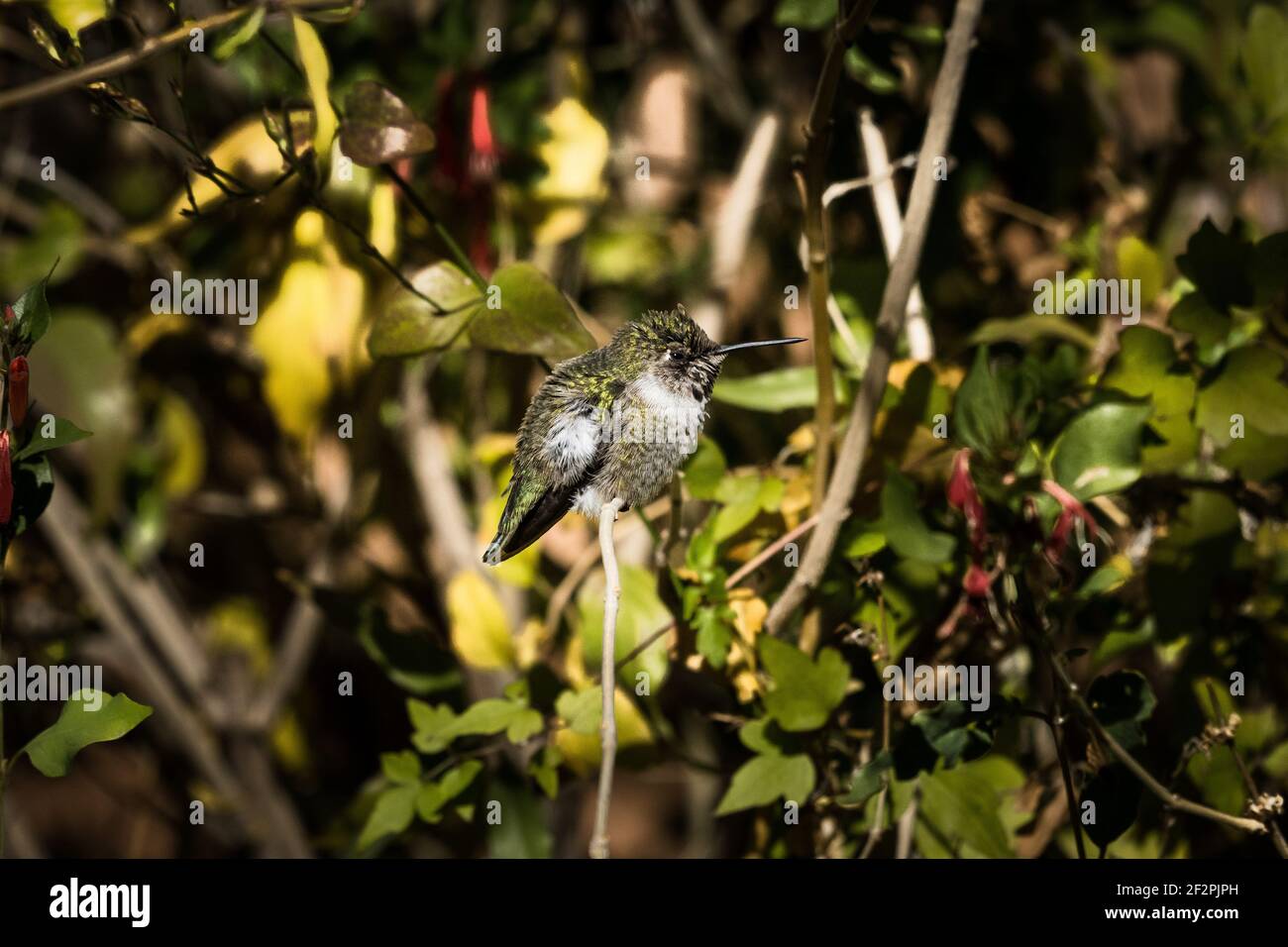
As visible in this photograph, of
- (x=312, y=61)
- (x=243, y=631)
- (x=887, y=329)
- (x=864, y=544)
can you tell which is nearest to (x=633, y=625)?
(x=864, y=544)

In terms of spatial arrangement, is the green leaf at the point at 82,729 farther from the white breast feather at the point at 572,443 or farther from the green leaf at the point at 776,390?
the green leaf at the point at 776,390

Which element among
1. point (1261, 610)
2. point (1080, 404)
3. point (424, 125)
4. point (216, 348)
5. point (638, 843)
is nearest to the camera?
point (424, 125)

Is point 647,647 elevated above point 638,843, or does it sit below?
above

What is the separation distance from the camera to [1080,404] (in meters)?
0.93

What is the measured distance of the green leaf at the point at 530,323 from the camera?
84cm

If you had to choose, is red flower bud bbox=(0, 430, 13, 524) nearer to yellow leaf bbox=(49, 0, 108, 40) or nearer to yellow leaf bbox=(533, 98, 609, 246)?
yellow leaf bbox=(49, 0, 108, 40)

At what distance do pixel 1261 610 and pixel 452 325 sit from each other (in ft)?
2.36

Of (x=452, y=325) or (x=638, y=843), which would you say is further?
(x=638, y=843)

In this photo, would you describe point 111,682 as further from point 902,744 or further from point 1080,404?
point 1080,404

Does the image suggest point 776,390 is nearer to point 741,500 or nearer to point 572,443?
point 741,500

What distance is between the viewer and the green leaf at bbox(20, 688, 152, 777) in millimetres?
736

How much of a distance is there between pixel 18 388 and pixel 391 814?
1.36 ft
